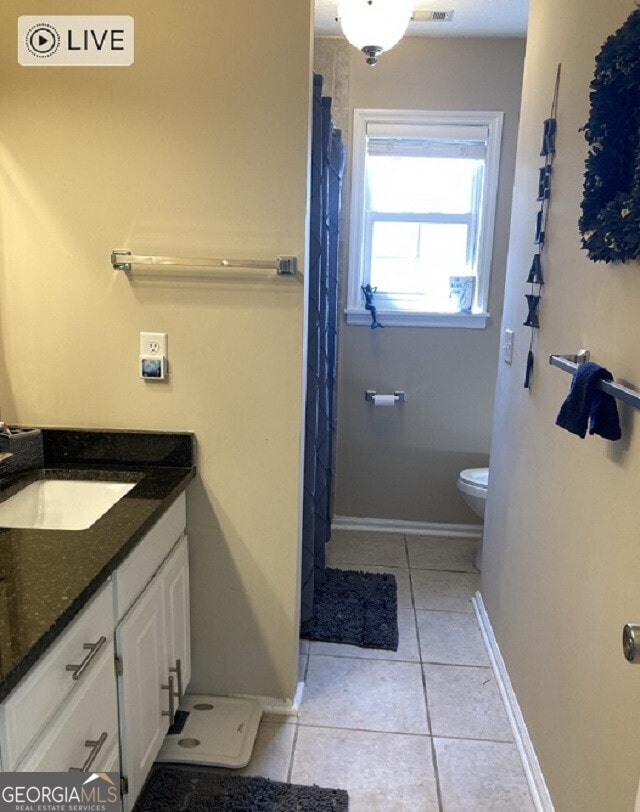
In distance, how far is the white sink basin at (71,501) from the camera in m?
1.82

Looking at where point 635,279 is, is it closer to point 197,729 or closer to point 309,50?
point 309,50

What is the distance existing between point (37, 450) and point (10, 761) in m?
1.07

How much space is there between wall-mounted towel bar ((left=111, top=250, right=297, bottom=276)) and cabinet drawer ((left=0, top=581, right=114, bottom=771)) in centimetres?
91

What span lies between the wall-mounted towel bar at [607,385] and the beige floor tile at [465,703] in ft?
4.16

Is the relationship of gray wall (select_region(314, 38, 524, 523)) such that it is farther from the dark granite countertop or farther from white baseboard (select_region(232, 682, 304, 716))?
the dark granite countertop

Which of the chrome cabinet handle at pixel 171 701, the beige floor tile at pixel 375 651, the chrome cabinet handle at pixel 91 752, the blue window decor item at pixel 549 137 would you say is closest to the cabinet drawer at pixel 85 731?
the chrome cabinet handle at pixel 91 752

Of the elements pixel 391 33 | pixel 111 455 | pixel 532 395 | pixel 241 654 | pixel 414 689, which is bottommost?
pixel 414 689

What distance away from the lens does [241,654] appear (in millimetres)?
2117

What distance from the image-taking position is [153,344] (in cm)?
191

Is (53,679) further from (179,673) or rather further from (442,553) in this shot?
(442,553)

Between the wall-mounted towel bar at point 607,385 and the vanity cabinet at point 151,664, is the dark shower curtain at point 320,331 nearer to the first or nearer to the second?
the vanity cabinet at point 151,664

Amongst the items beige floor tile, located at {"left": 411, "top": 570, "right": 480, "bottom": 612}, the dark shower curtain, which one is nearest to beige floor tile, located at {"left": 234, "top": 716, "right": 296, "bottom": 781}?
the dark shower curtain

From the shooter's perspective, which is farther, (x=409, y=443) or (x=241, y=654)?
(x=409, y=443)

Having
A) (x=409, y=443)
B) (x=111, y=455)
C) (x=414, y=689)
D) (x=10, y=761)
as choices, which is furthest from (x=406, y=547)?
(x=10, y=761)
